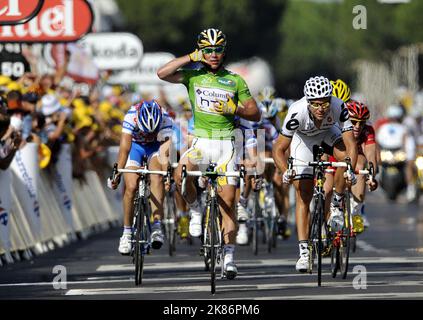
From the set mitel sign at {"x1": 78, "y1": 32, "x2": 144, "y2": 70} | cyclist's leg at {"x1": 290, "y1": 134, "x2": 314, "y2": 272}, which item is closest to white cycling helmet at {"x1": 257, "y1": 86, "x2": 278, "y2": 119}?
cyclist's leg at {"x1": 290, "y1": 134, "x2": 314, "y2": 272}

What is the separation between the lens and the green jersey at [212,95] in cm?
1536

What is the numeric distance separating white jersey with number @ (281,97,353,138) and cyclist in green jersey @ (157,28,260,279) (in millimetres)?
351

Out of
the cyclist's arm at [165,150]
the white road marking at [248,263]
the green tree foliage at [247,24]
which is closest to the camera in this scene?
the cyclist's arm at [165,150]

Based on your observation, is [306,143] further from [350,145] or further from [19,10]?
[19,10]

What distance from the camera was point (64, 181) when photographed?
23.1 metres

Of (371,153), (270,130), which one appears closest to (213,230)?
(371,153)

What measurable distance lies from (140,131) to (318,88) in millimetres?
2141

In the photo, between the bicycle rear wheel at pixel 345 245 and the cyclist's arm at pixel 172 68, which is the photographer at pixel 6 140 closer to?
the cyclist's arm at pixel 172 68

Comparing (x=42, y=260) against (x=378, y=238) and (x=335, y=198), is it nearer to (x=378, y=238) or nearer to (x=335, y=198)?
(x=335, y=198)

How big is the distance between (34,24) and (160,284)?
669cm

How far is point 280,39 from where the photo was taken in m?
105

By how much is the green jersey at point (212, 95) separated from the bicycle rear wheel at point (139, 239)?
0.92 meters

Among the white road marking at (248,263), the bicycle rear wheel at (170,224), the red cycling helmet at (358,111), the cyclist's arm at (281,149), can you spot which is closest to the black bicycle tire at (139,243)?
the cyclist's arm at (281,149)

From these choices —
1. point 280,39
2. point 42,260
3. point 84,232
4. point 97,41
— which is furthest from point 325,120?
point 280,39
